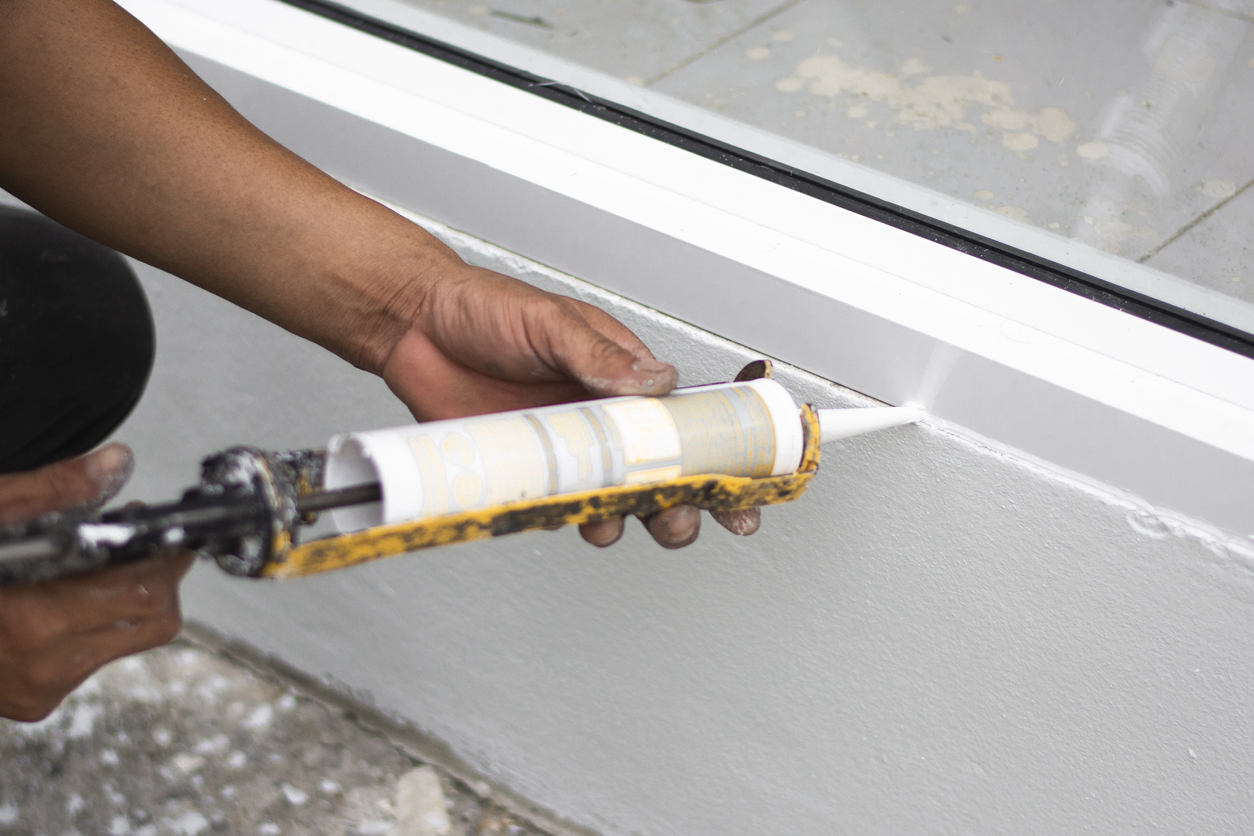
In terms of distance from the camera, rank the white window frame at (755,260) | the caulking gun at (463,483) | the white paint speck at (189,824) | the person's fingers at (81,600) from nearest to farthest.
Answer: the caulking gun at (463,483) < the person's fingers at (81,600) < the white window frame at (755,260) < the white paint speck at (189,824)

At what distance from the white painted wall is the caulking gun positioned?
0.17 metres

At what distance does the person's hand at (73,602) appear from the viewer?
0.61m

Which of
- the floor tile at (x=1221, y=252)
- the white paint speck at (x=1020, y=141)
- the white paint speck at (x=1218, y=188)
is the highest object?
the white paint speck at (x=1218, y=188)

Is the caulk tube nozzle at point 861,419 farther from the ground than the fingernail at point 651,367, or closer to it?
farther from the ground

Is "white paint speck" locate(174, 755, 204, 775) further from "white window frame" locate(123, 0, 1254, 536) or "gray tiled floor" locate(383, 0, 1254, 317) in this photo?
"gray tiled floor" locate(383, 0, 1254, 317)

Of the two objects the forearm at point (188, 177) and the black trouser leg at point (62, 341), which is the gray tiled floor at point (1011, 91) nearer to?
the forearm at point (188, 177)

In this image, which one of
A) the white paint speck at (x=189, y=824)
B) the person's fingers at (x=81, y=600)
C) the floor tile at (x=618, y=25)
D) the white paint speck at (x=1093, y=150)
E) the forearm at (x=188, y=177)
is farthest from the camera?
the white paint speck at (x=189, y=824)

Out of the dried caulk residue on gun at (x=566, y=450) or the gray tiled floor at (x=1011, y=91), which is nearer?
the dried caulk residue on gun at (x=566, y=450)

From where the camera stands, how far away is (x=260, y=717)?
4.52ft

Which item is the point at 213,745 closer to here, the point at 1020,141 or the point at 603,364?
the point at 603,364

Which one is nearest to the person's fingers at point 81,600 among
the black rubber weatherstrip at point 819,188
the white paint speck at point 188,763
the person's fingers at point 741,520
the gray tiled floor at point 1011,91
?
the person's fingers at point 741,520

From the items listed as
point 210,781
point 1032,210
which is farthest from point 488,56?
point 210,781

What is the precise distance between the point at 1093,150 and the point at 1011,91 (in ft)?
0.33

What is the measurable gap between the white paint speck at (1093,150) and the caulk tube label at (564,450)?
1.49ft
